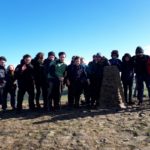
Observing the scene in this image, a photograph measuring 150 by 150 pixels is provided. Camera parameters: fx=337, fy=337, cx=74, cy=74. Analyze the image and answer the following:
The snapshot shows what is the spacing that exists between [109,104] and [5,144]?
5.88 metres

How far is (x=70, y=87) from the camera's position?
1462 cm

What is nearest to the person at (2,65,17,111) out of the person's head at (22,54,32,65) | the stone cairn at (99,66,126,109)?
the person's head at (22,54,32,65)

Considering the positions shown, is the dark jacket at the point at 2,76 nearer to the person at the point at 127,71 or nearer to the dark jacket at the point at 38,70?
the dark jacket at the point at 38,70

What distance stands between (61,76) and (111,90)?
216 cm

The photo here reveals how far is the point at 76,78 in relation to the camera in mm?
14297

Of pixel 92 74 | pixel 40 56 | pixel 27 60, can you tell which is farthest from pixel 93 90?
pixel 27 60

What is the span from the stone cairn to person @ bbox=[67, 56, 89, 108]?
3.03 feet

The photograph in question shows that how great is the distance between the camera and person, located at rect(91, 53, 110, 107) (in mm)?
14422

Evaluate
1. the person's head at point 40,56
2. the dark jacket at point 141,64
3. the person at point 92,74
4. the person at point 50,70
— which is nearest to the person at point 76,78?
the person at point 92,74

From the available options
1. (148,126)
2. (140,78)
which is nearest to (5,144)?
(148,126)

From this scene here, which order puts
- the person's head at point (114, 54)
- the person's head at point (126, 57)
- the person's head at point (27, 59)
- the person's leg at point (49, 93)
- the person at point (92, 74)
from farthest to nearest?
1. the person at point (92, 74)
2. the person's head at point (114, 54)
3. the person's head at point (126, 57)
4. the person's leg at point (49, 93)
5. the person's head at point (27, 59)

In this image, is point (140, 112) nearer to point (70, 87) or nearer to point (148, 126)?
point (148, 126)

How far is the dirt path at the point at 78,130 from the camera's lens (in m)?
8.85

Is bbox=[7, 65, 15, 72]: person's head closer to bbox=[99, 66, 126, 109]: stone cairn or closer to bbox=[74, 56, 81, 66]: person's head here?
bbox=[74, 56, 81, 66]: person's head
